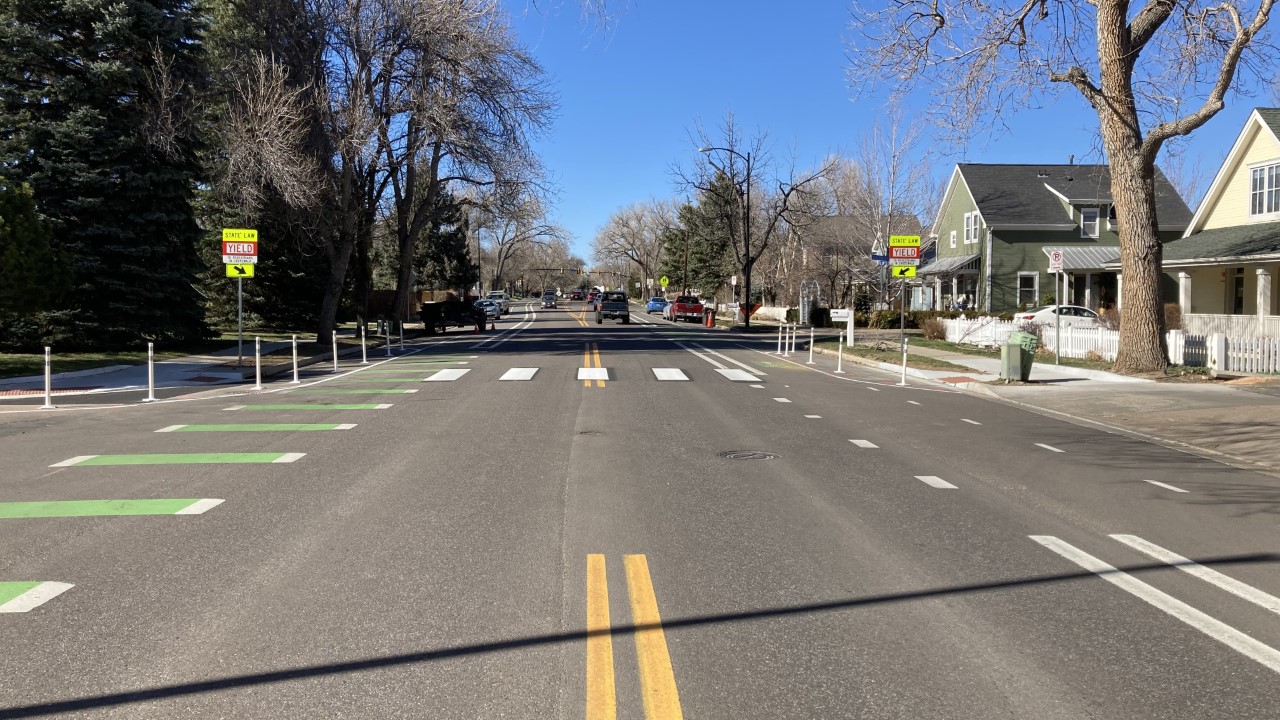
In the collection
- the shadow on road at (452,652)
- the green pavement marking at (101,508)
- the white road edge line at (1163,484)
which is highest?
the green pavement marking at (101,508)

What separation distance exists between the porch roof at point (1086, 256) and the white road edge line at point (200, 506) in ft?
117

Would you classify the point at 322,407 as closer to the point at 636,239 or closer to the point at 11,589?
the point at 11,589

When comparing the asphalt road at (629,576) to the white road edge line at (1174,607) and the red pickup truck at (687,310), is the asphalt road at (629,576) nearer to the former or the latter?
the white road edge line at (1174,607)

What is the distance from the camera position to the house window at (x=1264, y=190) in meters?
27.3

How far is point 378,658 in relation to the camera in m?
4.43

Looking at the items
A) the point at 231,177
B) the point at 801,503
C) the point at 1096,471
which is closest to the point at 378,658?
the point at 801,503

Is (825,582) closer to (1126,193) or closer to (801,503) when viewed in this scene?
(801,503)

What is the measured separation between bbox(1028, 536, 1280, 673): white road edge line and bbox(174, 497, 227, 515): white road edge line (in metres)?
6.53

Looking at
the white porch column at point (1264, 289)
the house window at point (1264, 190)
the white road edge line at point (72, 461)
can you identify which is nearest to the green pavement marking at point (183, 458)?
the white road edge line at point (72, 461)

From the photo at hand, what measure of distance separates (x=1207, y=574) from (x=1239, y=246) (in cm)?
2413

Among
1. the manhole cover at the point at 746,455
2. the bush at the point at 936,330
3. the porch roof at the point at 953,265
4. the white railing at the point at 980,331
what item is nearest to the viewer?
the manhole cover at the point at 746,455

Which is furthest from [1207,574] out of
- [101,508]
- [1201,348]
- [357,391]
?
[1201,348]

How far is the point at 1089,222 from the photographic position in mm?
44281

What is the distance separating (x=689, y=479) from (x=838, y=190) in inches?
2111
